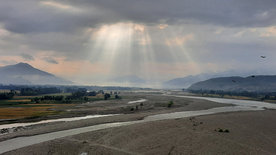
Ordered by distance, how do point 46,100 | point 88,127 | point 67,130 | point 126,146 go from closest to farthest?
point 126,146 → point 67,130 → point 88,127 → point 46,100

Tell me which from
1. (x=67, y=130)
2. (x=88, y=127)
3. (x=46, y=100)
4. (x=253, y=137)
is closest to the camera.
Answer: (x=253, y=137)

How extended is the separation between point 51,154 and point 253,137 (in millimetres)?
30934

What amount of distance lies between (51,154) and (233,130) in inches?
1221

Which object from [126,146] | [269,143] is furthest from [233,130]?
[126,146]

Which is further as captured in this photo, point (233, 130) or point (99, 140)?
point (233, 130)

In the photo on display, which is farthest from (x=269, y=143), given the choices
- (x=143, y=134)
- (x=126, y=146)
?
(x=126, y=146)

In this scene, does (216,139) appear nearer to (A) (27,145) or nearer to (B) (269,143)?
(B) (269,143)

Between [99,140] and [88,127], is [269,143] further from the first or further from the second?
[88,127]

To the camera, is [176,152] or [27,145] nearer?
[176,152]

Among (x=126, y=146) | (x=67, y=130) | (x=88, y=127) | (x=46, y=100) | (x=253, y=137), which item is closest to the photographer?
(x=126, y=146)

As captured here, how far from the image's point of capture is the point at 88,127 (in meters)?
37.0

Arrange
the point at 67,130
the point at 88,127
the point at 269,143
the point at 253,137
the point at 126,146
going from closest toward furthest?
the point at 126,146 < the point at 269,143 < the point at 253,137 < the point at 67,130 < the point at 88,127

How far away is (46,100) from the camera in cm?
9369

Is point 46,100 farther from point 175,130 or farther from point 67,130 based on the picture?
point 175,130
